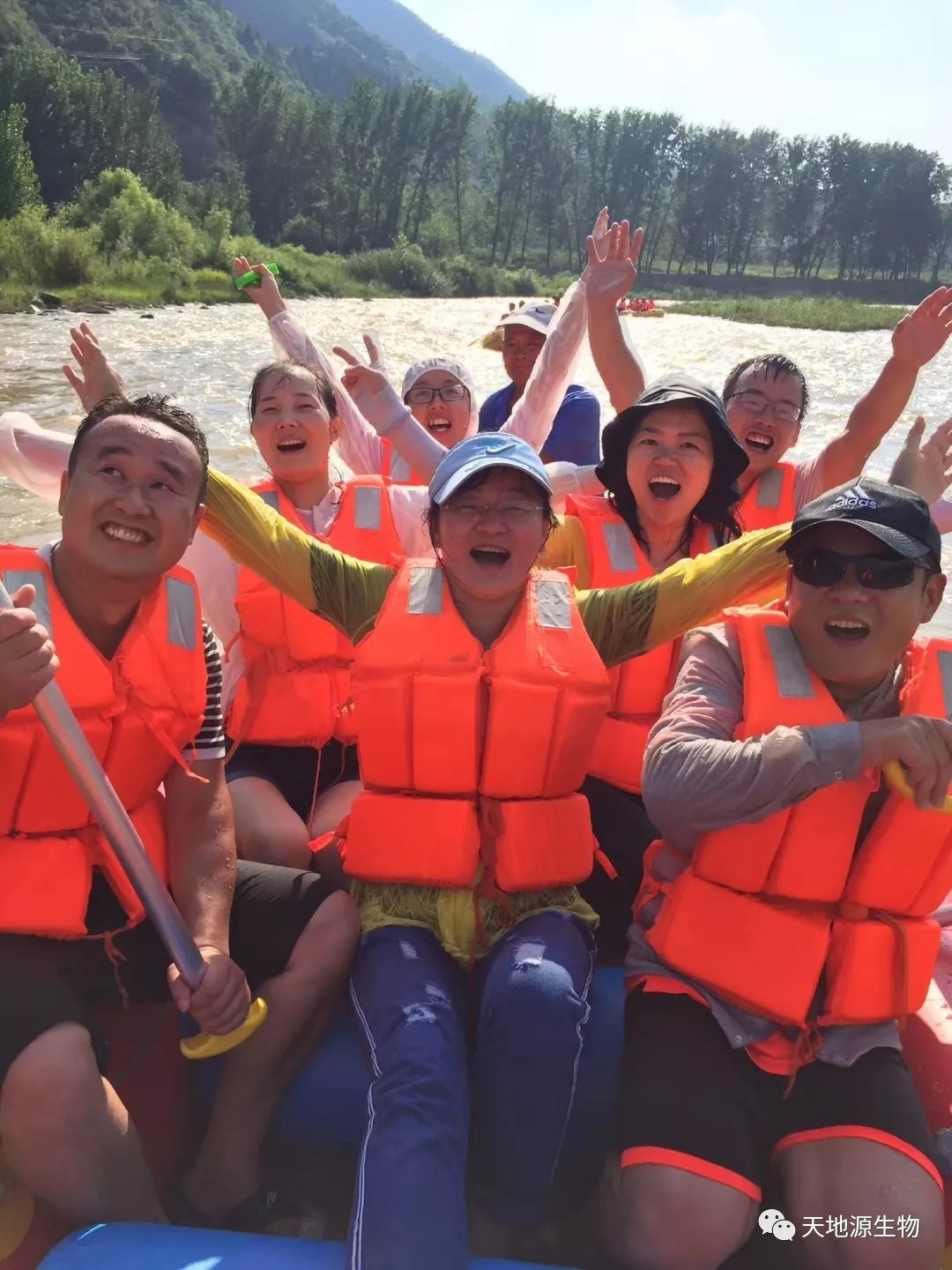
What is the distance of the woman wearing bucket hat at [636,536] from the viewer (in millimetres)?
2201

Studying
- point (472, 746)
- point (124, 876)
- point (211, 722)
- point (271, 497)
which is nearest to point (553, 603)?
point (472, 746)

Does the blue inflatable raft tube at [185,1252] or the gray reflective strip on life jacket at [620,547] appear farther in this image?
the gray reflective strip on life jacket at [620,547]

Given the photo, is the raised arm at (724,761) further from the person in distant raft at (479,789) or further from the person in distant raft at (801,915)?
the person in distant raft at (479,789)

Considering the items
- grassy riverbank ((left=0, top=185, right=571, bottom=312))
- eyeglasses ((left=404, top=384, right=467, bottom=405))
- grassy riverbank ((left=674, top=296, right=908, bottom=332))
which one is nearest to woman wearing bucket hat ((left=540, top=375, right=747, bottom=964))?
eyeglasses ((left=404, top=384, right=467, bottom=405))

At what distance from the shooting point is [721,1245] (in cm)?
142

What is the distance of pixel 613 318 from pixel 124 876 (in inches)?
84.8

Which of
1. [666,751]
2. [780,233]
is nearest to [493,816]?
[666,751]

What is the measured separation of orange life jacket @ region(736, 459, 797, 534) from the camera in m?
2.99

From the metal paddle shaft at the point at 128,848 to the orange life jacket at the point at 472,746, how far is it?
0.34m

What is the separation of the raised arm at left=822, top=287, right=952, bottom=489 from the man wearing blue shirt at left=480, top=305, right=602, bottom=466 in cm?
108

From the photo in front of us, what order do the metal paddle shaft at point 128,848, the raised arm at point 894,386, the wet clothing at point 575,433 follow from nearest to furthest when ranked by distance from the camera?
1. the metal paddle shaft at point 128,848
2. the raised arm at point 894,386
3. the wet clothing at point 575,433

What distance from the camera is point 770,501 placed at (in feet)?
9.87

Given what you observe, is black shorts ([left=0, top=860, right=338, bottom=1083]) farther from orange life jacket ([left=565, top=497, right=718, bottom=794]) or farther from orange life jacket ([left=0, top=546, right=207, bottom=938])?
orange life jacket ([left=565, top=497, right=718, bottom=794])
